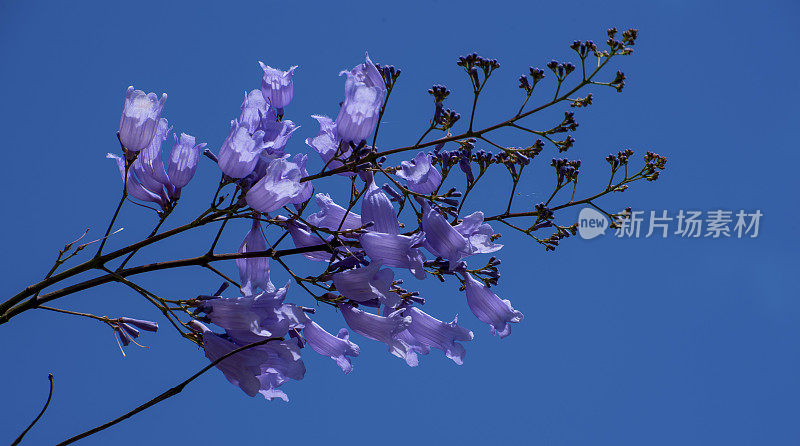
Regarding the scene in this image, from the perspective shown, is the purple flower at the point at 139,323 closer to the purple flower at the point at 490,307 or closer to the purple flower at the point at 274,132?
the purple flower at the point at 274,132

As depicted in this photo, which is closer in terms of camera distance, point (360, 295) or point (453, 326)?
point (360, 295)

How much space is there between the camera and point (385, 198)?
32.3 inches

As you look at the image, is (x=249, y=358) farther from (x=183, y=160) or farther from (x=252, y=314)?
(x=183, y=160)

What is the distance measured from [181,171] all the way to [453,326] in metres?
0.38

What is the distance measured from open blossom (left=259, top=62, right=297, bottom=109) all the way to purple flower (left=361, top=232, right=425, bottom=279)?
0.21m

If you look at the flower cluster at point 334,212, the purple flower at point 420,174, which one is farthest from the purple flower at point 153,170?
the purple flower at point 420,174

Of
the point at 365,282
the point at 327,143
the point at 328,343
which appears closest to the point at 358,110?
the point at 327,143

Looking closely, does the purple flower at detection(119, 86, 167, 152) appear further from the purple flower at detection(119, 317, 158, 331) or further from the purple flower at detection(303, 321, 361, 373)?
the purple flower at detection(303, 321, 361, 373)

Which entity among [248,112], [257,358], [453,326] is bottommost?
[257,358]

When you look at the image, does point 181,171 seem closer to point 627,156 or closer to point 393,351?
point 393,351

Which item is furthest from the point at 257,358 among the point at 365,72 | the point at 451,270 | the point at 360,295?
the point at 365,72

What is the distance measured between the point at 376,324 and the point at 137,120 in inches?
13.9

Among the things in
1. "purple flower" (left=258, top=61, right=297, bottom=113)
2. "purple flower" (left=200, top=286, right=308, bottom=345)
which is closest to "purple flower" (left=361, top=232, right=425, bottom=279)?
"purple flower" (left=200, top=286, right=308, bottom=345)

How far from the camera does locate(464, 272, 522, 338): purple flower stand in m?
0.86
